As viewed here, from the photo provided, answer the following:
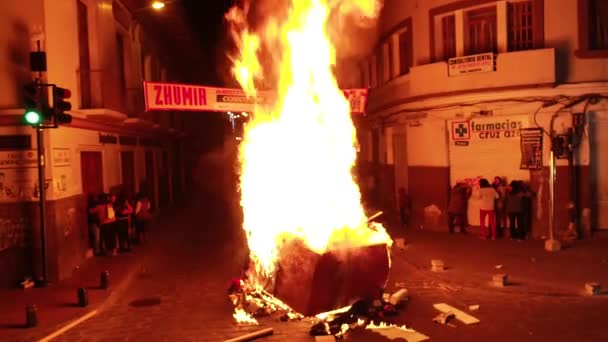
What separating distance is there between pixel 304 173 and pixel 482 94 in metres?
7.62

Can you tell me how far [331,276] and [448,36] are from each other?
10.8 meters

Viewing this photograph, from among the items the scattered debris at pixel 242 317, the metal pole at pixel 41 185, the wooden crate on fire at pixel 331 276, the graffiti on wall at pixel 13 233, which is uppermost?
the metal pole at pixel 41 185

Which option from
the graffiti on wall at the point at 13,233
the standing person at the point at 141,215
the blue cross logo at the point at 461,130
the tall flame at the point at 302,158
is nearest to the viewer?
the tall flame at the point at 302,158

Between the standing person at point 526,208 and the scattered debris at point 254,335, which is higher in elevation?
the standing person at point 526,208

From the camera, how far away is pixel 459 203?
1585cm

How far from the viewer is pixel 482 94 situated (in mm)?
15664

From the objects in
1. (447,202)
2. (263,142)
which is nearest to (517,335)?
(263,142)

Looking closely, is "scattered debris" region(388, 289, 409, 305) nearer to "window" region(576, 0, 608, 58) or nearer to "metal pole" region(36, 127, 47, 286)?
"metal pole" region(36, 127, 47, 286)

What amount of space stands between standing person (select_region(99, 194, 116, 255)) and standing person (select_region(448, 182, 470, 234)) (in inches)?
379

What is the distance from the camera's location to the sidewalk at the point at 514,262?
10.5 metres

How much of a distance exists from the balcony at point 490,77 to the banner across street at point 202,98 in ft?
6.56

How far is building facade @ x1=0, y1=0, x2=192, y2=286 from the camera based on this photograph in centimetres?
1181

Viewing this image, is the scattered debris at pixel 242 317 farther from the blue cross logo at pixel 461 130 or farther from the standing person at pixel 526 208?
the blue cross logo at pixel 461 130

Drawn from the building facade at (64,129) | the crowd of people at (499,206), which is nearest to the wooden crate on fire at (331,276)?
the building facade at (64,129)
